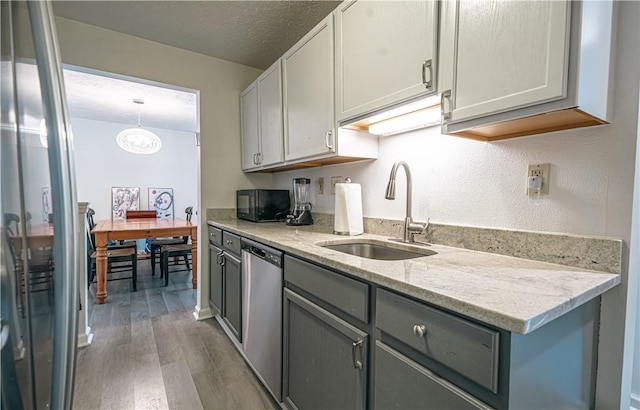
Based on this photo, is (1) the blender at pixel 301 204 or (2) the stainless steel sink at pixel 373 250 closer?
(2) the stainless steel sink at pixel 373 250

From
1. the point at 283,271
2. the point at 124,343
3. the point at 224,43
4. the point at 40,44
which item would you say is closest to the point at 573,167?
the point at 283,271

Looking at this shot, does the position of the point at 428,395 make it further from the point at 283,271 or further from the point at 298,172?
the point at 298,172

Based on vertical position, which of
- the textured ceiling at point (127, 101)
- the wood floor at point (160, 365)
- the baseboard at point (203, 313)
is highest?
the textured ceiling at point (127, 101)

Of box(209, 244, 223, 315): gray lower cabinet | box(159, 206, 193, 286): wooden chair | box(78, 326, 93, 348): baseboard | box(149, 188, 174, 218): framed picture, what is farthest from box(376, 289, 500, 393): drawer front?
box(149, 188, 174, 218): framed picture

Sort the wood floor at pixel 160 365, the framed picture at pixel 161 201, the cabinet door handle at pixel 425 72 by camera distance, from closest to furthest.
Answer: the cabinet door handle at pixel 425 72 → the wood floor at pixel 160 365 → the framed picture at pixel 161 201

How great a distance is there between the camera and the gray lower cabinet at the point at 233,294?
199 cm

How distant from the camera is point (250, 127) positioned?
266 centimetres

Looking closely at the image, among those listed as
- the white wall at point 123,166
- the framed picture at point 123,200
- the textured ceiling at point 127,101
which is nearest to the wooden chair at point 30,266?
the textured ceiling at point 127,101

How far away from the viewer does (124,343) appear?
2.20 m

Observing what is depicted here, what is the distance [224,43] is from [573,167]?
8.13 ft

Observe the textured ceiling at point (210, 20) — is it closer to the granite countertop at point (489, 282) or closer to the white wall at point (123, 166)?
the granite countertop at point (489, 282)

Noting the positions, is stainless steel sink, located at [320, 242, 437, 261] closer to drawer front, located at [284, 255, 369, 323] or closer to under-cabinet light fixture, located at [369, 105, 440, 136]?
drawer front, located at [284, 255, 369, 323]

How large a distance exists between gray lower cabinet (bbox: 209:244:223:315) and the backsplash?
1.47 metres

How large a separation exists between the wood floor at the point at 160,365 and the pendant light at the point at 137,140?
217 centimetres
